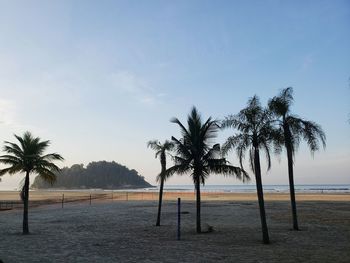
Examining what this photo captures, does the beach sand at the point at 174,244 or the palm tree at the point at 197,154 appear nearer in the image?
the beach sand at the point at 174,244

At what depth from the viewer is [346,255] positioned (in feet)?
Result: 49.8

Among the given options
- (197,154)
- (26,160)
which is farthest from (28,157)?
(197,154)

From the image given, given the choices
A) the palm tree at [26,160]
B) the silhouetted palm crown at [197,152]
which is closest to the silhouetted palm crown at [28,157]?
the palm tree at [26,160]

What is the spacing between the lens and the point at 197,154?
23.6m

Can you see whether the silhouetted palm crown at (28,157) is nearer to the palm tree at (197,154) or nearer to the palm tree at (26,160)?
the palm tree at (26,160)

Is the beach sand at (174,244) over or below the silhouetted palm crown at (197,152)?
below

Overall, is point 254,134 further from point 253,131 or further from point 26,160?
point 26,160

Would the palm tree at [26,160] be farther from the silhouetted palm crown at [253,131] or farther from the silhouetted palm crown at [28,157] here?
the silhouetted palm crown at [253,131]

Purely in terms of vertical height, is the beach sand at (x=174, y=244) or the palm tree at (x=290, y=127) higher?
the palm tree at (x=290, y=127)

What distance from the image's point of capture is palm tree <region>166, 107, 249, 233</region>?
23.5m

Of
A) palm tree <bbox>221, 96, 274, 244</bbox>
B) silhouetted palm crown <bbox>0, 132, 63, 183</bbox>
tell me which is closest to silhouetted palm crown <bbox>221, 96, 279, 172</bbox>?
palm tree <bbox>221, 96, 274, 244</bbox>

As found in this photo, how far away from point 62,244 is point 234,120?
421 inches

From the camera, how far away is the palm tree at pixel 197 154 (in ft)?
77.2

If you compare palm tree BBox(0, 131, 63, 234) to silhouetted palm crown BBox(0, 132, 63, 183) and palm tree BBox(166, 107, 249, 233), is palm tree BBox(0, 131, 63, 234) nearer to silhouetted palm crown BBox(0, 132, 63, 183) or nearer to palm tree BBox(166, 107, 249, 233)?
silhouetted palm crown BBox(0, 132, 63, 183)
